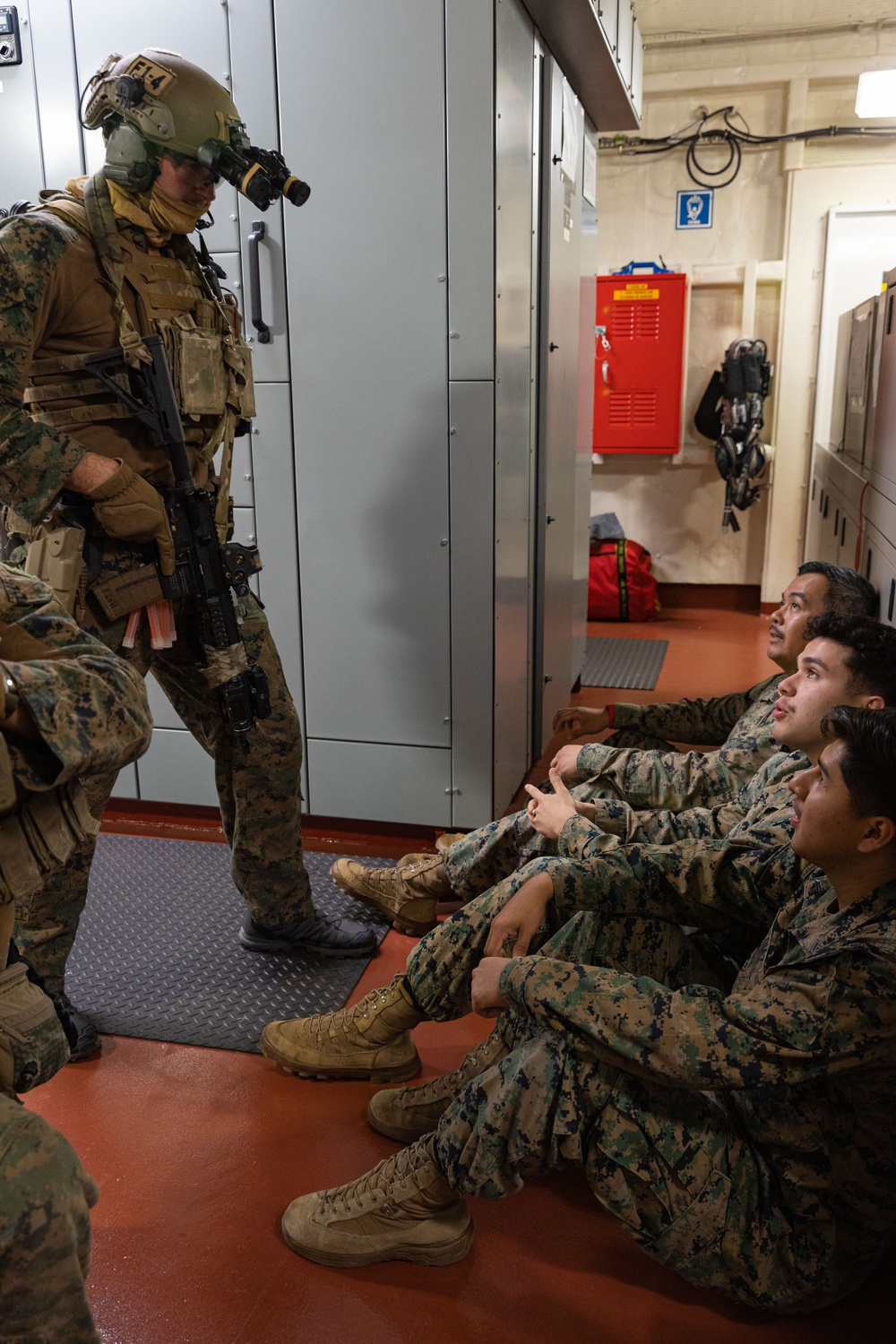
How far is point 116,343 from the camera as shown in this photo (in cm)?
218

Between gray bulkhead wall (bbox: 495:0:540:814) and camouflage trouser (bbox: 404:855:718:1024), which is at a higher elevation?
gray bulkhead wall (bbox: 495:0:540:814)

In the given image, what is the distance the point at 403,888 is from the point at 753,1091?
4.33 feet

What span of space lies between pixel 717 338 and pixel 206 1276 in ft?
19.8

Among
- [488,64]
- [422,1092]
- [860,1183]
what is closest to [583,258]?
[488,64]

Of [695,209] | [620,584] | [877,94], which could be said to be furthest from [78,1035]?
[695,209]

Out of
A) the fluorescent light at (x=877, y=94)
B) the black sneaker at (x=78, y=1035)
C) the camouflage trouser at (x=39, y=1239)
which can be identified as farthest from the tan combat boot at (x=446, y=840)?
the fluorescent light at (x=877, y=94)

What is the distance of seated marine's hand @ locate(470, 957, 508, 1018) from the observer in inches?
62.6

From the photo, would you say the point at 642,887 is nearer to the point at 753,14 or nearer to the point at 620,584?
the point at 620,584

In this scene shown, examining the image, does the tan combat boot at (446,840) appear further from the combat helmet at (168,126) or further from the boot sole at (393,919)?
the combat helmet at (168,126)

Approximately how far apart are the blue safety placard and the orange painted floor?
5.64m

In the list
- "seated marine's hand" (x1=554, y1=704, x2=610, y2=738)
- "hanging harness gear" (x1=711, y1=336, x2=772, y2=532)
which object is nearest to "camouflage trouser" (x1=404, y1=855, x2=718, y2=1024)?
"seated marine's hand" (x1=554, y1=704, x2=610, y2=738)

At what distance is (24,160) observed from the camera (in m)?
3.16

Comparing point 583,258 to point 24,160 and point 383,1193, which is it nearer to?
point 24,160

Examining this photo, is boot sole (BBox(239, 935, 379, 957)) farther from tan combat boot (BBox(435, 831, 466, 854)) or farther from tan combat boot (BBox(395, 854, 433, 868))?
tan combat boot (BBox(435, 831, 466, 854))
